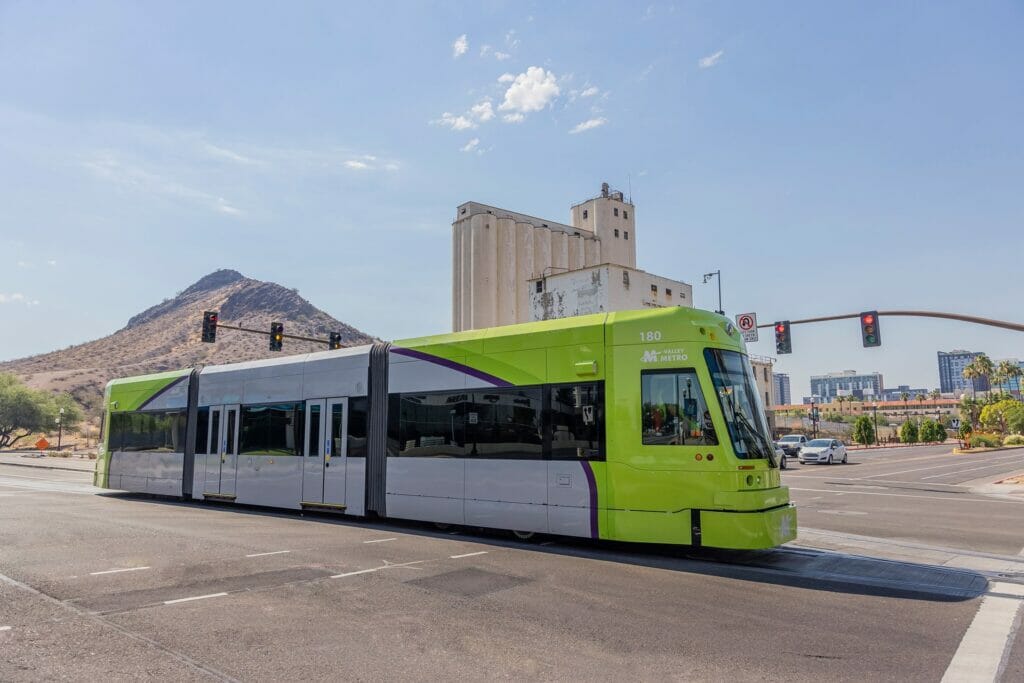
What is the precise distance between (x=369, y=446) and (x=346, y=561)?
4.02 m

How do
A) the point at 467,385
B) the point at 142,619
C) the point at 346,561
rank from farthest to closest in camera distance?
the point at 467,385, the point at 346,561, the point at 142,619

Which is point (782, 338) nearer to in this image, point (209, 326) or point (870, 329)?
point (870, 329)

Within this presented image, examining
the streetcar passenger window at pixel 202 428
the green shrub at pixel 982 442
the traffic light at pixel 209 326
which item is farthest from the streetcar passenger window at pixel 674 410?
the green shrub at pixel 982 442

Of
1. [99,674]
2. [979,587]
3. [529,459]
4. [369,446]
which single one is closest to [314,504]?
[369,446]

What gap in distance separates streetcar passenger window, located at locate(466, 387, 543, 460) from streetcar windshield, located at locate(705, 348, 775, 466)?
280cm

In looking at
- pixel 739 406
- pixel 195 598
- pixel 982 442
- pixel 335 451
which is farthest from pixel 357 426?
pixel 982 442

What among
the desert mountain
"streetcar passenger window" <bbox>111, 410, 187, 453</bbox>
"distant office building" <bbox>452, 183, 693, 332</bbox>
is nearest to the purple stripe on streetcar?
"streetcar passenger window" <bbox>111, 410, 187, 453</bbox>

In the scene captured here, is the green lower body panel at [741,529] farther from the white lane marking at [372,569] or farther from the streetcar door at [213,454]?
the streetcar door at [213,454]

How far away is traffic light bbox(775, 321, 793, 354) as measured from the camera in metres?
23.7

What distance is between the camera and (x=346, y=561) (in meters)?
8.80

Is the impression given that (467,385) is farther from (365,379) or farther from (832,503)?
(832,503)

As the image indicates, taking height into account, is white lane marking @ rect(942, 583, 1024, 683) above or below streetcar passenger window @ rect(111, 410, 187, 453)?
below

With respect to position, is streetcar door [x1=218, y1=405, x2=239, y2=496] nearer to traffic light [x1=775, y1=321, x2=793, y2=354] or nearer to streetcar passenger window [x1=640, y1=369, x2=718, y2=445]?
streetcar passenger window [x1=640, y1=369, x2=718, y2=445]

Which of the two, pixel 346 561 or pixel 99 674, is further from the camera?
pixel 346 561
